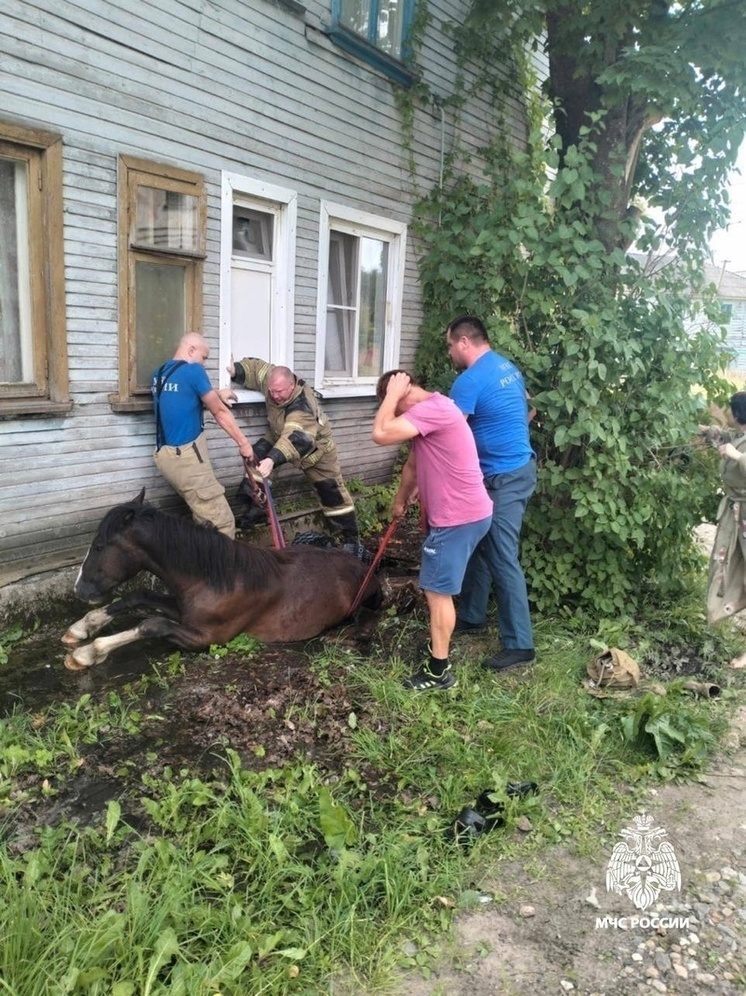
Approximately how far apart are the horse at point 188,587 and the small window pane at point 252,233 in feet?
10.1

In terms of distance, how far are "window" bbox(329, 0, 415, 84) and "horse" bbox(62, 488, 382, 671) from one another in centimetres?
536

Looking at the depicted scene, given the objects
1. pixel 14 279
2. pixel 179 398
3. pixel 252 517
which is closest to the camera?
pixel 14 279

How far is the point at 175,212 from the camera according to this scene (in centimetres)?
616

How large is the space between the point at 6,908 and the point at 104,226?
4547mm

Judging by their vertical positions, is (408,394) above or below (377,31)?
below

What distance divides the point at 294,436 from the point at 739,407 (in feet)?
11.7

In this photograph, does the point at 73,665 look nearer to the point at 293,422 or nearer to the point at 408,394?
the point at 408,394

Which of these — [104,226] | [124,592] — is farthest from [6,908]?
[104,226]

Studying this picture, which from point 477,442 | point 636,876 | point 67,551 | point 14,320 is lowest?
point 636,876

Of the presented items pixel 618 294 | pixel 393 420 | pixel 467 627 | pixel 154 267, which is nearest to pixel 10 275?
pixel 154 267

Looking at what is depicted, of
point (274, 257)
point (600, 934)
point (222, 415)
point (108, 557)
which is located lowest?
point (600, 934)

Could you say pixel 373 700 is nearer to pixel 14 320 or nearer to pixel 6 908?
pixel 6 908

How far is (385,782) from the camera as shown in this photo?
147 inches

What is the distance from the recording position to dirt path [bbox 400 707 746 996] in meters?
2.63
